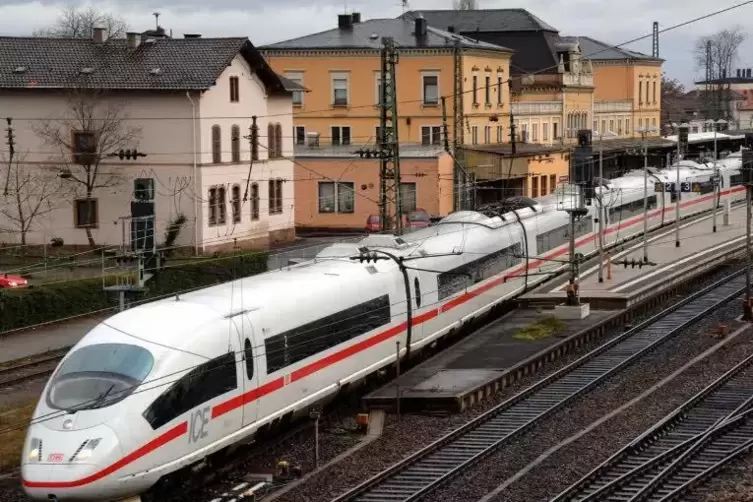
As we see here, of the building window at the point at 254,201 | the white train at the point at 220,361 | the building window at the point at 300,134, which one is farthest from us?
the building window at the point at 300,134

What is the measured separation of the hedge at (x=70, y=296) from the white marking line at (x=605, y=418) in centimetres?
1205

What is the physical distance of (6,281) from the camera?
3925 centimetres

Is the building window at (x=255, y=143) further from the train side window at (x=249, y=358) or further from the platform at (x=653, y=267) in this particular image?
the train side window at (x=249, y=358)

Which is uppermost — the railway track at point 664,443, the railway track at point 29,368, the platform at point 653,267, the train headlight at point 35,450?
the train headlight at point 35,450

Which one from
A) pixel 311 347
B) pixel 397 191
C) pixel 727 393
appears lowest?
pixel 727 393

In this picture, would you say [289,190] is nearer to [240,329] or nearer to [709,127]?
[240,329]

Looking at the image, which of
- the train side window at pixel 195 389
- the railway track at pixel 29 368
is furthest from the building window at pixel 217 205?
the train side window at pixel 195 389

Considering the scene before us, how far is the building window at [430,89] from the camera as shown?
218ft

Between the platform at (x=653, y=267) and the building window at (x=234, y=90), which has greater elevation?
the building window at (x=234, y=90)

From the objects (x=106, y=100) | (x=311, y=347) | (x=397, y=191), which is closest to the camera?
(x=311, y=347)

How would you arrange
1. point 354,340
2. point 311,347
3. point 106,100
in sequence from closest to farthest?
point 311,347 → point 354,340 → point 106,100

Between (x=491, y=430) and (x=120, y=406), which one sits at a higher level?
(x=120, y=406)

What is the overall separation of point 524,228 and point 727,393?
1156 cm

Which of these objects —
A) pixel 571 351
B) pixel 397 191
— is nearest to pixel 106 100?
pixel 397 191
